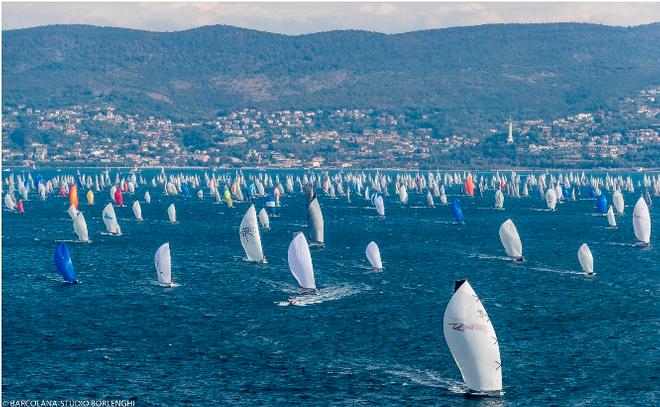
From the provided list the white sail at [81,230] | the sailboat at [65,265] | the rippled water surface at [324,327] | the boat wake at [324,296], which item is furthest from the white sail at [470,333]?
the white sail at [81,230]

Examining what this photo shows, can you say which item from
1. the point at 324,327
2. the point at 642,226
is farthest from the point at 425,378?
the point at 642,226

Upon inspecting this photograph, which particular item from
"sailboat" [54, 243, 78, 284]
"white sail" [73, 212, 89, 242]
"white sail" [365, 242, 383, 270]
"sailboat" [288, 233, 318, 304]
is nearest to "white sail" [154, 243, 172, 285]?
"sailboat" [54, 243, 78, 284]

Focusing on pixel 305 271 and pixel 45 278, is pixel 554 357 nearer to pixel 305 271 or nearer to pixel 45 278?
pixel 305 271

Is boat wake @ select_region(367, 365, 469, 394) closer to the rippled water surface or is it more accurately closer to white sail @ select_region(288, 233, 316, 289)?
the rippled water surface

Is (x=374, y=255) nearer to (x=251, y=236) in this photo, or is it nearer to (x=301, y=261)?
(x=251, y=236)

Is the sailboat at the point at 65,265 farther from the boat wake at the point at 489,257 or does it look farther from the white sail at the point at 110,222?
the white sail at the point at 110,222

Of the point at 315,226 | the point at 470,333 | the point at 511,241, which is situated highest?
the point at 470,333
